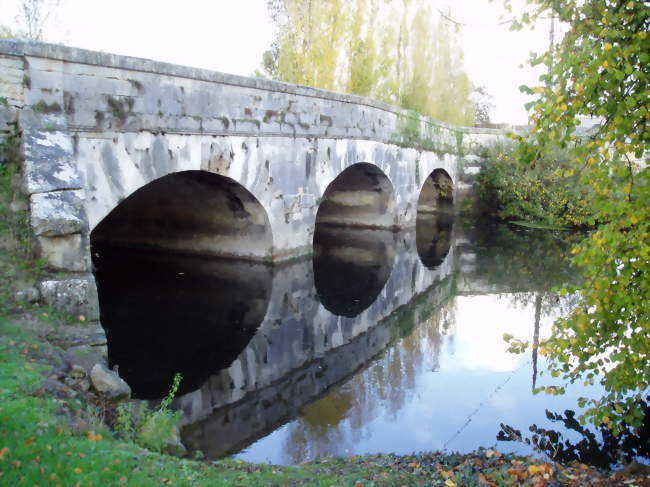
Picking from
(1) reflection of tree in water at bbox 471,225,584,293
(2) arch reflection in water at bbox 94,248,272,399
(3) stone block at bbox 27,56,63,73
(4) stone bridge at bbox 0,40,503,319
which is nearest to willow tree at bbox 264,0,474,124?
(4) stone bridge at bbox 0,40,503,319

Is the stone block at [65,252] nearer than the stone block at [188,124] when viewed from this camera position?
Yes

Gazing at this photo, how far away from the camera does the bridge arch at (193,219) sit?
10695 millimetres

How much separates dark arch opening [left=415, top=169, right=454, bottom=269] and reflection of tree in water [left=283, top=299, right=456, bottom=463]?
24.6 feet

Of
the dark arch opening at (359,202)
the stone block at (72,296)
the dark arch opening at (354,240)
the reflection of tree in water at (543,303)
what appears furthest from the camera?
the dark arch opening at (359,202)

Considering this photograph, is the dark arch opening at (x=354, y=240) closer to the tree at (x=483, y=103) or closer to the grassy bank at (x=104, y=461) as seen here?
the grassy bank at (x=104, y=461)

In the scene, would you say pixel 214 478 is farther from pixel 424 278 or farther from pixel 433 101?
pixel 433 101

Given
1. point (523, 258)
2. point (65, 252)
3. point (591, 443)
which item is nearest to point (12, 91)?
point (65, 252)

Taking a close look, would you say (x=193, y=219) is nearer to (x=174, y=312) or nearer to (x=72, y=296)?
(x=174, y=312)

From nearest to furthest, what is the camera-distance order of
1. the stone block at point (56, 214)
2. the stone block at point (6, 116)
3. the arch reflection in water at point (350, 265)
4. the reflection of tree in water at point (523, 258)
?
the stone block at point (56, 214) < the stone block at point (6, 116) < the arch reflection in water at point (350, 265) < the reflection of tree in water at point (523, 258)

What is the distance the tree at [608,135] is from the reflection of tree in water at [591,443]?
160cm

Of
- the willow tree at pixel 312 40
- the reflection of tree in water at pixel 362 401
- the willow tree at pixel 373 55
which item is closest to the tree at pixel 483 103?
the willow tree at pixel 373 55

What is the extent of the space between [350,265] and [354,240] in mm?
2999

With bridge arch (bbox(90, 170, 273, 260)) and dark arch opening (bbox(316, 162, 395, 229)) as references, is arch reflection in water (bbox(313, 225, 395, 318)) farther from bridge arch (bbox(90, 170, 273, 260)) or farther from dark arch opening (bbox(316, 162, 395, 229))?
bridge arch (bbox(90, 170, 273, 260))

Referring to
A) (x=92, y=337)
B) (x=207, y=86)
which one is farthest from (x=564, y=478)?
(x=207, y=86)
